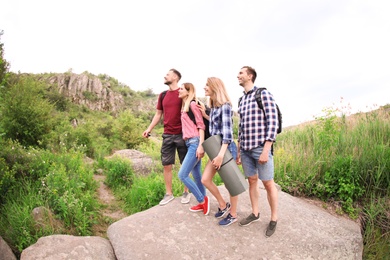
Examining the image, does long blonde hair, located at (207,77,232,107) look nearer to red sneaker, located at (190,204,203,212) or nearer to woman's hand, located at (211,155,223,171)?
woman's hand, located at (211,155,223,171)

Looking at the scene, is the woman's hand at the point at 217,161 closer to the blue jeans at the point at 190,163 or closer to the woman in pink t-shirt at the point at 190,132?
the woman in pink t-shirt at the point at 190,132

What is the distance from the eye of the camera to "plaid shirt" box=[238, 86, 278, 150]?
10.3 ft

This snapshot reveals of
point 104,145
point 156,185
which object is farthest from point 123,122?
point 156,185

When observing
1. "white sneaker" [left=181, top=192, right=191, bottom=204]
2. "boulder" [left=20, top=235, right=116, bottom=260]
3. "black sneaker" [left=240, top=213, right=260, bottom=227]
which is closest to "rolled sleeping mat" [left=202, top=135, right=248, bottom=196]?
"black sneaker" [left=240, top=213, right=260, bottom=227]

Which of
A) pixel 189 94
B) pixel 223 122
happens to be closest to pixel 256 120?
pixel 223 122

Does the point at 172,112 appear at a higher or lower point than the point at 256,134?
higher

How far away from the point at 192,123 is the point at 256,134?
1069mm

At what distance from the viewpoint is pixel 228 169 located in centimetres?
336

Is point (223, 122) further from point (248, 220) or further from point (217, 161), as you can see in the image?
point (248, 220)

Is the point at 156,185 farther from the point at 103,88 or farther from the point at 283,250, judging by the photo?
the point at 103,88

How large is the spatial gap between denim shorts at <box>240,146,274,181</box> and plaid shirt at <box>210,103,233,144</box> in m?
0.34

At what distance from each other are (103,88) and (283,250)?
40977 millimetres

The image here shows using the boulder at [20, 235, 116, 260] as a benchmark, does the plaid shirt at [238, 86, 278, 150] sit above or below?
above

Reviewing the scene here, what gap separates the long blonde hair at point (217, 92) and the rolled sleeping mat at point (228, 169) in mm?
469
